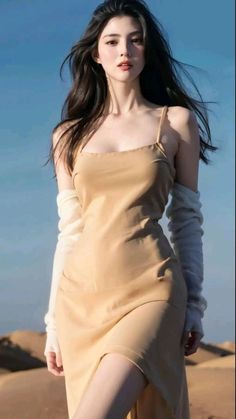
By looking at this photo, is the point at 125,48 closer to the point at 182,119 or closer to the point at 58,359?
the point at 182,119

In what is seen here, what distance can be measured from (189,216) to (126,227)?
30 cm

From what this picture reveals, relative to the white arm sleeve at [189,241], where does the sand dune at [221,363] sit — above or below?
below

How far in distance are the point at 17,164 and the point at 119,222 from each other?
1.28 metres

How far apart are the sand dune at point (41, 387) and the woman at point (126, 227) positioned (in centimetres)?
140

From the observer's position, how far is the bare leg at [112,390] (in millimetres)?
3145

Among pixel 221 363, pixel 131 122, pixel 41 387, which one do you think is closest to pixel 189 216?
pixel 131 122

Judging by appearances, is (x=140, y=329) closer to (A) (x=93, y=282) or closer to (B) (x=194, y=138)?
(A) (x=93, y=282)

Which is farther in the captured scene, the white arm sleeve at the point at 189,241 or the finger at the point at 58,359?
the finger at the point at 58,359

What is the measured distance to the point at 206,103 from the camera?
4023 millimetres

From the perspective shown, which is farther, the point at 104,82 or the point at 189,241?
the point at 104,82

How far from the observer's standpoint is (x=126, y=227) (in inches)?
137

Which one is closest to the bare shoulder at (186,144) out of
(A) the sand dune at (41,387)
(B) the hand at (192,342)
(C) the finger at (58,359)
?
(B) the hand at (192,342)

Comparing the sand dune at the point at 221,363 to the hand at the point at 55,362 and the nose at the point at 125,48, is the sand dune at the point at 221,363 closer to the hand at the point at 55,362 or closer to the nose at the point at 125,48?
the hand at the point at 55,362

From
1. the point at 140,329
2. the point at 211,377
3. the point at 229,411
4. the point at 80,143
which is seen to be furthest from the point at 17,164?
the point at 211,377
